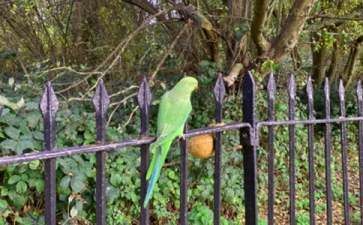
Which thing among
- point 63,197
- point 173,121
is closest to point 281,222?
point 63,197

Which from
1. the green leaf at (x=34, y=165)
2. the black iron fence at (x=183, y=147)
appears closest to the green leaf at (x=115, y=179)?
the green leaf at (x=34, y=165)

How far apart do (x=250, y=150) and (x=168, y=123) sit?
0.62 meters

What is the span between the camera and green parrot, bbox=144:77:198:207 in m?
1.50

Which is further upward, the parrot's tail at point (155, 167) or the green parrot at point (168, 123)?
the green parrot at point (168, 123)

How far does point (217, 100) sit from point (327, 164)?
73 cm

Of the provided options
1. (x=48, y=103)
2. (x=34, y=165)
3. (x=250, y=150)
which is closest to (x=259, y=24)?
(x=34, y=165)

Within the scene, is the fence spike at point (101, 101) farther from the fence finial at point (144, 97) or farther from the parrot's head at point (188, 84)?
the parrot's head at point (188, 84)

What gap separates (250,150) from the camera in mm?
2104

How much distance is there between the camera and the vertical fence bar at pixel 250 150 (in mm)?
2084

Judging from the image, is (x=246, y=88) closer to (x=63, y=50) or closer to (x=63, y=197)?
(x=63, y=197)

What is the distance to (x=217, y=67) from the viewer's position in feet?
16.6

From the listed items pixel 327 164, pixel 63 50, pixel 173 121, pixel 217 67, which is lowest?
pixel 327 164

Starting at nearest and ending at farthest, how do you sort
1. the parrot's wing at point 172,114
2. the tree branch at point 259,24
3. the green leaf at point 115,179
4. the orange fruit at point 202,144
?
the parrot's wing at point 172,114 → the orange fruit at point 202,144 → the green leaf at point 115,179 → the tree branch at point 259,24

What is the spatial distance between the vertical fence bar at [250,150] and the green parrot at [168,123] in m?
0.47
